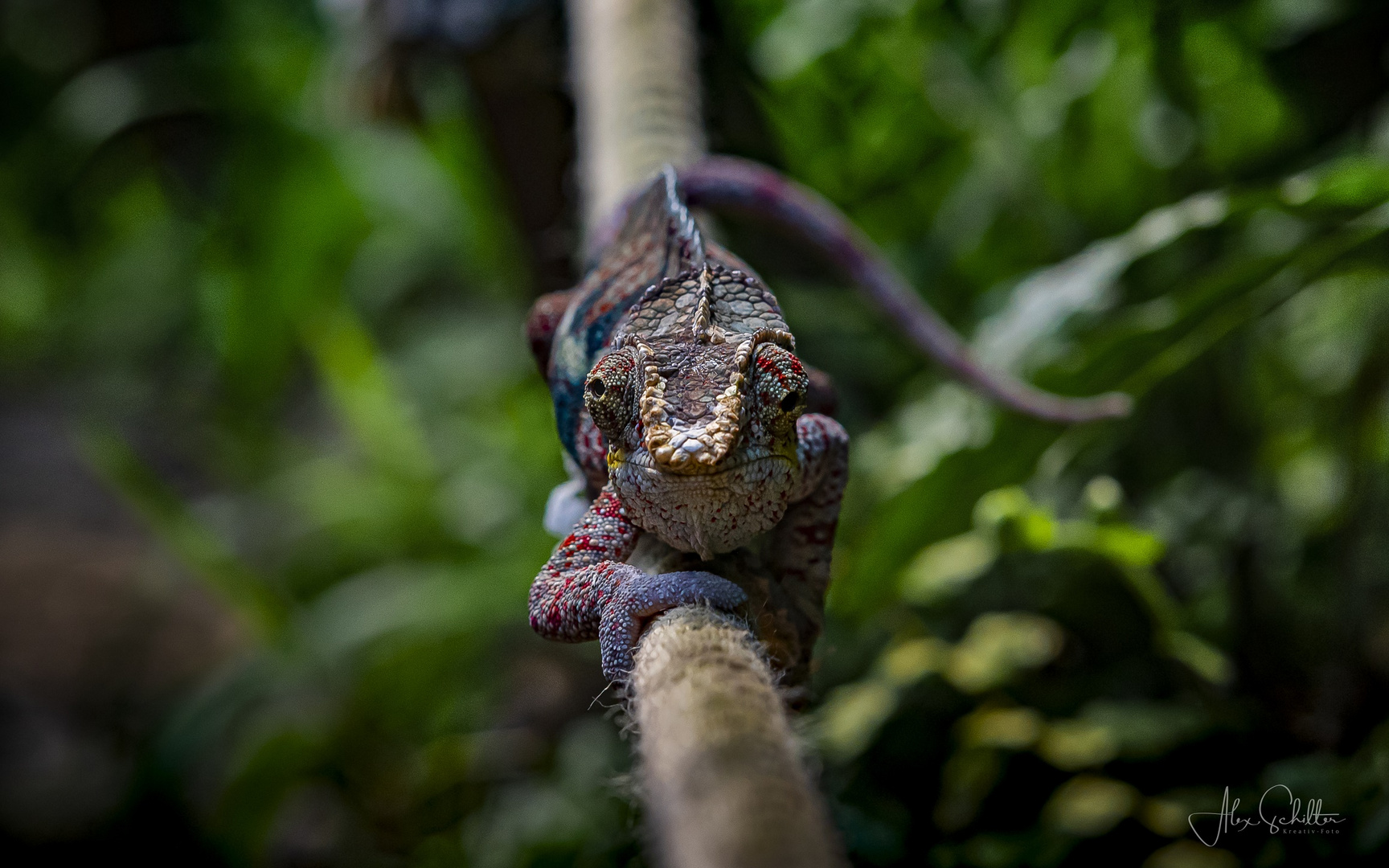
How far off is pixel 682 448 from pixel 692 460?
0.03ft

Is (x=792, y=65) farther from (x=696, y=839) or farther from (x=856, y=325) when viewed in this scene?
(x=696, y=839)

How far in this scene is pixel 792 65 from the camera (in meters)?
1.81

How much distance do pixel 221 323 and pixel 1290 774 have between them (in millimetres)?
2720

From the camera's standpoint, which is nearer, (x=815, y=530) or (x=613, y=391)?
(x=613, y=391)

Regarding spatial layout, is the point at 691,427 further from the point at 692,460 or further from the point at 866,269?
the point at 866,269

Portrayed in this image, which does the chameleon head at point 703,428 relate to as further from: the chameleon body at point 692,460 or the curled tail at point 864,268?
the curled tail at point 864,268

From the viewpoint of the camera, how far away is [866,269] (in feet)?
4.47

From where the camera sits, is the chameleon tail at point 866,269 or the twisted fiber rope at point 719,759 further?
the chameleon tail at point 866,269

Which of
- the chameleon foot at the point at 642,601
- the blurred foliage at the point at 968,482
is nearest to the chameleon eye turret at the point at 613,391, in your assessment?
the chameleon foot at the point at 642,601

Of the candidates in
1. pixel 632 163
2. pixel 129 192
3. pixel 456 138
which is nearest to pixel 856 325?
pixel 632 163

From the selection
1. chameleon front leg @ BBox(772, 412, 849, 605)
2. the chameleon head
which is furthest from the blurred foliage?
the chameleon head

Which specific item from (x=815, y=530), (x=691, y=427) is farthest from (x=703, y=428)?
(x=815, y=530)

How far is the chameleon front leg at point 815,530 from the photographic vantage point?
2.66ft

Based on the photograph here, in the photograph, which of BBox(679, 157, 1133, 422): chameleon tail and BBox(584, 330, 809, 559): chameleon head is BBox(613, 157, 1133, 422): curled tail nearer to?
BBox(679, 157, 1133, 422): chameleon tail
